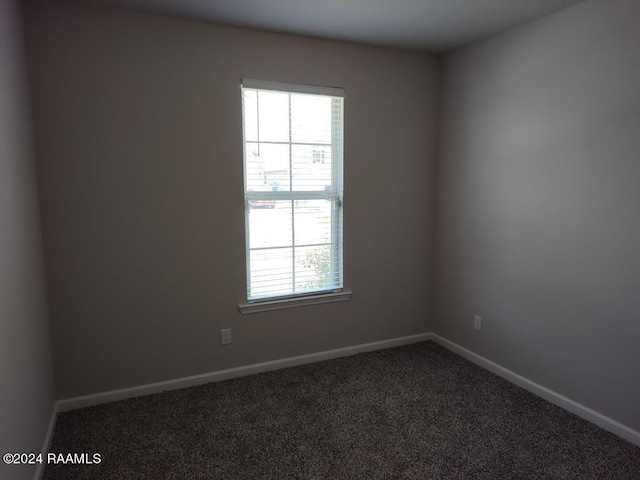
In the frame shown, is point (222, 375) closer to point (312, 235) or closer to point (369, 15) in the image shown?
point (312, 235)

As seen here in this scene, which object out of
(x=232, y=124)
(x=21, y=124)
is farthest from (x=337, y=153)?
(x=21, y=124)

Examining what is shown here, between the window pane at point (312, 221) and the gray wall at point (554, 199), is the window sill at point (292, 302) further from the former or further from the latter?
the gray wall at point (554, 199)

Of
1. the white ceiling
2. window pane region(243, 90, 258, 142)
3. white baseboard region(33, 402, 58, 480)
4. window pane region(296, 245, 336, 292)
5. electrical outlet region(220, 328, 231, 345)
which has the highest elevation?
the white ceiling

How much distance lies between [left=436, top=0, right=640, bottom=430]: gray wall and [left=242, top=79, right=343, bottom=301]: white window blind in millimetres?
1011

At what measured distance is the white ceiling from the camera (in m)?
2.24

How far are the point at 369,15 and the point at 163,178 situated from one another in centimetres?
162

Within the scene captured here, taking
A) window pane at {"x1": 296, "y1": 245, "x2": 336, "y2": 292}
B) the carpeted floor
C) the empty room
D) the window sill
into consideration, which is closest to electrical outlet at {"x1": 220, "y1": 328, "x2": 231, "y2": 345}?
the empty room

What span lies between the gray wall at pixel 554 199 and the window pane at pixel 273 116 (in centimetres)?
137

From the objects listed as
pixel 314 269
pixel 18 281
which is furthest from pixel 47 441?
pixel 314 269

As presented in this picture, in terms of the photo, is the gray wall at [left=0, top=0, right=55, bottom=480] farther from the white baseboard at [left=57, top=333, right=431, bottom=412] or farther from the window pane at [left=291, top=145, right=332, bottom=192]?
the window pane at [left=291, top=145, right=332, bottom=192]

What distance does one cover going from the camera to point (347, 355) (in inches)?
127

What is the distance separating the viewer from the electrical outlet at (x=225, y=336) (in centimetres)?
282

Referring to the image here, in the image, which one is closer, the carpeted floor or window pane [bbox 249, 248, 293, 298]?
the carpeted floor

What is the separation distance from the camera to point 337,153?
3.02 meters
